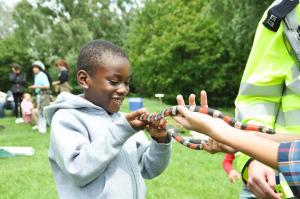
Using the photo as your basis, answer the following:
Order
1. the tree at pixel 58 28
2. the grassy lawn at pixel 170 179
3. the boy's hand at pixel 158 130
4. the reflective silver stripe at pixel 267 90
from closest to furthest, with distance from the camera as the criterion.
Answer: the reflective silver stripe at pixel 267 90, the boy's hand at pixel 158 130, the grassy lawn at pixel 170 179, the tree at pixel 58 28

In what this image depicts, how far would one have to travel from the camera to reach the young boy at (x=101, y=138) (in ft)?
7.53

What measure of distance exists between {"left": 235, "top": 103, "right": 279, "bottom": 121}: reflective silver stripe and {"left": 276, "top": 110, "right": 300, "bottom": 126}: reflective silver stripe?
0.04 meters

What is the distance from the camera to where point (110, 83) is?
2.53 m

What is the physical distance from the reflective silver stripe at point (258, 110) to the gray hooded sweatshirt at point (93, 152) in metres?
0.54

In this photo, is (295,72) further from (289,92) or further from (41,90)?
(41,90)

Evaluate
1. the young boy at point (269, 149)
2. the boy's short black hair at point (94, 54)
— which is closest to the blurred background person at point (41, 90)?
the boy's short black hair at point (94, 54)

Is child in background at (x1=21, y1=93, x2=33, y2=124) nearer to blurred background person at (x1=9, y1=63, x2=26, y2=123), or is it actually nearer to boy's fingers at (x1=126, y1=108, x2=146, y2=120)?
blurred background person at (x1=9, y1=63, x2=26, y2=123)

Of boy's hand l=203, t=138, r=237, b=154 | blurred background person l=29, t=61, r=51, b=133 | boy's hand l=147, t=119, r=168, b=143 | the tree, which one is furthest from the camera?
the tree

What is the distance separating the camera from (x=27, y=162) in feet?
29.2

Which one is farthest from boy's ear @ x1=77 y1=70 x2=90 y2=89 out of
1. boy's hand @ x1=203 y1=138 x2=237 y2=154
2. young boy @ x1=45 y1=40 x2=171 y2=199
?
boy's hand @ x1=203 y1=138 x2=237 y2=154

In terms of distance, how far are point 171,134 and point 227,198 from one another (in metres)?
3.95

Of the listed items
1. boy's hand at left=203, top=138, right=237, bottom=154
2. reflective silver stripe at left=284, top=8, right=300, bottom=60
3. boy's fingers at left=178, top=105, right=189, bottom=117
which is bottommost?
boy's hand at left=203, top=138, right=237, bottom=154

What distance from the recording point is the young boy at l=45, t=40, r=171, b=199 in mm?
2295

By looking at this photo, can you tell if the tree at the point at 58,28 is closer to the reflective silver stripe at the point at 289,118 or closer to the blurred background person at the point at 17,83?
the blurred background person at the point at 17,83
